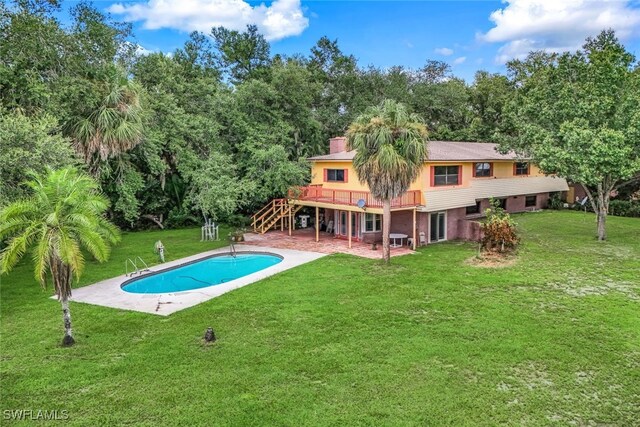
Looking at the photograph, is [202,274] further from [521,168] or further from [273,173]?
[521,168]

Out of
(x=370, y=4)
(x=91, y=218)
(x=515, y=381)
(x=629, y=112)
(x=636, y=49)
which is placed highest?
(x=370, y=4)

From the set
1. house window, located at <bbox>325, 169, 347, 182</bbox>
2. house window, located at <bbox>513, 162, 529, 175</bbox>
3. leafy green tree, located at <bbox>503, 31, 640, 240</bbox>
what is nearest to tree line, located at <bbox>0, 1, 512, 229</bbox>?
house window, located at <bbox>325, 169, 347, 182</bbox>

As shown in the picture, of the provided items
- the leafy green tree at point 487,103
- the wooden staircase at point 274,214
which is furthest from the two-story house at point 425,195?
the leafy green tree at point 487,103

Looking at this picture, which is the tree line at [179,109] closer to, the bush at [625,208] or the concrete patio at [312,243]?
the concrete patio at [312,243]

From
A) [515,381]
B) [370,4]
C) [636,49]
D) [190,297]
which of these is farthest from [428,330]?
[636,49]

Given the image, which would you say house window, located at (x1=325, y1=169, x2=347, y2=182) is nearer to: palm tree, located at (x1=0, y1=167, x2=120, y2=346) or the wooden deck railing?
the wooden deck railing

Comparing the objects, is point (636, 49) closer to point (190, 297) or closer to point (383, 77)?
point (383, 77)

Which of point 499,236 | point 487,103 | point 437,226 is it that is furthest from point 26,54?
point 487,103
